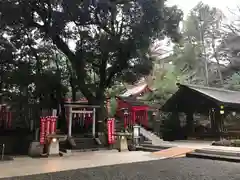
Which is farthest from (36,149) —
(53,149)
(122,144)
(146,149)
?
(146,149)

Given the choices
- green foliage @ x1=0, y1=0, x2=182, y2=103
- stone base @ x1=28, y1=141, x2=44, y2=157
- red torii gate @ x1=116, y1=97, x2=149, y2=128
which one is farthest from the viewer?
red torii gate @ x1=116, y1=97, x2=149, y2=128

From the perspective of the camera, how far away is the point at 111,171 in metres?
6.39

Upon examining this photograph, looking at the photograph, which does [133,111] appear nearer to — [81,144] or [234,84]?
[81,144]

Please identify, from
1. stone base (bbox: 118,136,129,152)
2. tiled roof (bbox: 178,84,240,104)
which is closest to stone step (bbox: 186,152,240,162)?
stone base (bbox: 118,136,129,152)

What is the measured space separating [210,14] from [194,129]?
12.3 meters

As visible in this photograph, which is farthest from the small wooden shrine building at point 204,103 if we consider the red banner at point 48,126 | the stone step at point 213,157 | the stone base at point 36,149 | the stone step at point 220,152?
the stone base at point 36,149

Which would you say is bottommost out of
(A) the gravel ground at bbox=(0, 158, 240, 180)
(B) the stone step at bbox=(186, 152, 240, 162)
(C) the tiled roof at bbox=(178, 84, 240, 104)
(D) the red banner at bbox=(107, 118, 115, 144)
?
(A) the gravel ground at bbox=(0, 158, 240, 180)

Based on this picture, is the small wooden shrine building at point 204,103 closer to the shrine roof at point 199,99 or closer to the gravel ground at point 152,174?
the shrine roof at point 199,99

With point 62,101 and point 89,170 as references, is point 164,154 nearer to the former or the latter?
point 89,170

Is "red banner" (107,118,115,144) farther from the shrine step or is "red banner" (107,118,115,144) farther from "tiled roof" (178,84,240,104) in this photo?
"tiled roof" (178,84,240,104)

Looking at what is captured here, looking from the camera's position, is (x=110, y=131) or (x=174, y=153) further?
(x=110, y=131)

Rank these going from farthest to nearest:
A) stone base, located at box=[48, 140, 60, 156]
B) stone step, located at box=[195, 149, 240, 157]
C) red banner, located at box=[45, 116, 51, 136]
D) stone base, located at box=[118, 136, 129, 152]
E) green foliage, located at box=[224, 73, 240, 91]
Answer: green foliage, located at box=[224, 73, 240, 91], stone base, located at box=[118, 136, 129, 152], red banner, located at box=[45, 116, 51, 136], stone base, located at box=[48, 140, 60, 156], stone step, located at box=[195, 149, 240, 157]

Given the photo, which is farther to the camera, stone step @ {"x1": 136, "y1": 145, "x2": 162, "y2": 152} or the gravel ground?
stone step @ {"x1": 136, "y1": 145, "x2": 162, "y2": 152}

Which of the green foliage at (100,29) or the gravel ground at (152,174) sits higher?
the green foliage at (100,29)
